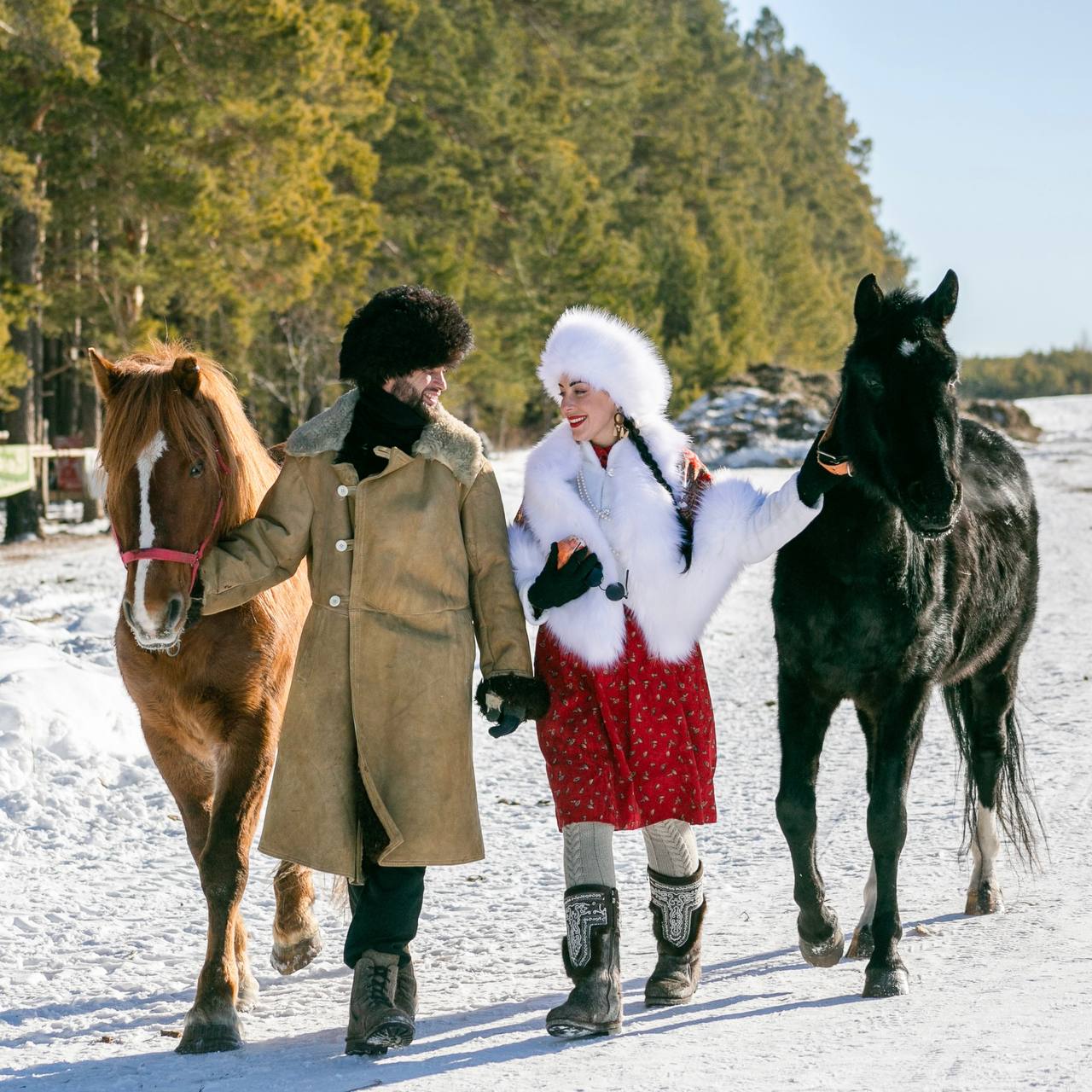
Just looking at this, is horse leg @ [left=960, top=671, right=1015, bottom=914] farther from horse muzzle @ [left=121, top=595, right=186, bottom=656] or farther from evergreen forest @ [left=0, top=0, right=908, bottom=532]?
evergreen forest @ [left=0, top=0, right=908, bottom=532]

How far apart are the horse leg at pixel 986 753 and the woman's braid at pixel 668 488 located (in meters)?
1.61

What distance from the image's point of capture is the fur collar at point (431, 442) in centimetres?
375

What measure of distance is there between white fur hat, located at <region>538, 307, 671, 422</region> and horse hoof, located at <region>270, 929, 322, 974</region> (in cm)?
186

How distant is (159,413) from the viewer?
3781 millimetres

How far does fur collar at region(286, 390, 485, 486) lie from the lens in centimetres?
375

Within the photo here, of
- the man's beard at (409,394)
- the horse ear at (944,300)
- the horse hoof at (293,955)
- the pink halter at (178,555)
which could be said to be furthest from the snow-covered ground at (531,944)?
the horse ear at (944,300)

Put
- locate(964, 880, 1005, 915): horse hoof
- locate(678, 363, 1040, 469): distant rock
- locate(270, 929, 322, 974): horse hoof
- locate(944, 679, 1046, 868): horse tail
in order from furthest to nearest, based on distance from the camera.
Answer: locate(678, 363, 1040, 469): distant rock < locate(944, 679, 1046, 868): horse tail < locate(964, 880, 1005, 915): horse hoof < locate(270, 929, 322, 974): horse hoof

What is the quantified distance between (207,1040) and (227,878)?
0.43 meters

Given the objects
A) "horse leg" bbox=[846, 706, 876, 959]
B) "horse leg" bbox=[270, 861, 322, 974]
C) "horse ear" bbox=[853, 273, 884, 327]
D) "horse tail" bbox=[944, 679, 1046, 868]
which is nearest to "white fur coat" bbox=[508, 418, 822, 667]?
"horse ear" bbox=[853, 273, 884, 327]

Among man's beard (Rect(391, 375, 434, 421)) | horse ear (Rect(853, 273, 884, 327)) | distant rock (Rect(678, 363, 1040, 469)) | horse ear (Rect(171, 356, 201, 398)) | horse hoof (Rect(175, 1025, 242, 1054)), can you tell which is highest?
distant rock (Rect(678, 363, 1040, 469))

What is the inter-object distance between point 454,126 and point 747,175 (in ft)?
96.6

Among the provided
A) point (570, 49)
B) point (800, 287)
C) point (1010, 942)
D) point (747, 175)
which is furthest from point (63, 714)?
point (747, 175)

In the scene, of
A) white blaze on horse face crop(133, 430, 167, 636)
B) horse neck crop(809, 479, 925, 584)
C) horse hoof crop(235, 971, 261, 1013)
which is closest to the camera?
white blaze on horse face crop(133, 430, 167, 636)

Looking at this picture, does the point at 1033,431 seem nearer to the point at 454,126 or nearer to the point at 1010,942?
the point at 454,126
